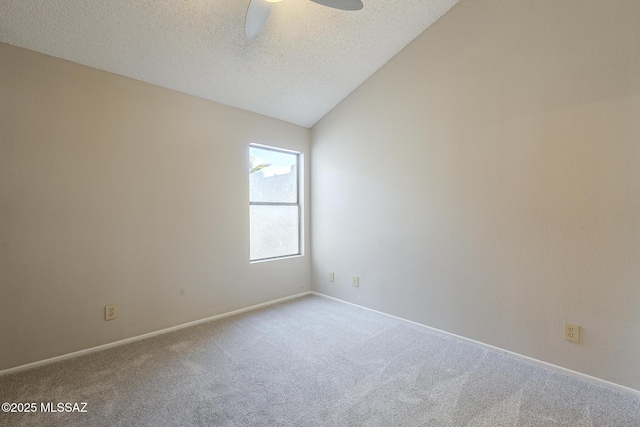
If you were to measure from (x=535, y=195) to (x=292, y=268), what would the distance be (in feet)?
8.86

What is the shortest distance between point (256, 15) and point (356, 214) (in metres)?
2.17

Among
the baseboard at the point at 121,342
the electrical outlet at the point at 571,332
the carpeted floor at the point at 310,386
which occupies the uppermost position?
the electrical outlet at the point at 571,332

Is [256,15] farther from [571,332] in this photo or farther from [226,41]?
[571,332]

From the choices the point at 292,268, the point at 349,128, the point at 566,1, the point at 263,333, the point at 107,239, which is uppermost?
the point at 566,1

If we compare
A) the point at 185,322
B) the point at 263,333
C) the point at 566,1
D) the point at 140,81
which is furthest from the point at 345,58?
the point at 185,322

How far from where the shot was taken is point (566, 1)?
204 cm

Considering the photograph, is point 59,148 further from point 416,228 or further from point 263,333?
point 416,228

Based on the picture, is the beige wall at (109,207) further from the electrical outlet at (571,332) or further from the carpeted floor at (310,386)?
the electrical outlet at (571,332)

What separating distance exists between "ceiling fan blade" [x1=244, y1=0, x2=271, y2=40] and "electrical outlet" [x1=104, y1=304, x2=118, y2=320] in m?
2.42

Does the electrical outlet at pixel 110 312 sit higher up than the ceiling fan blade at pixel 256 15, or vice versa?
the ceiling fan blade at pixel 256 15

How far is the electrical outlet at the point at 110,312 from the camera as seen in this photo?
2.46 metres

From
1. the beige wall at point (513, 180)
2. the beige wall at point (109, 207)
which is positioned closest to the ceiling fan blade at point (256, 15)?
the beige wall at point (109, 207)

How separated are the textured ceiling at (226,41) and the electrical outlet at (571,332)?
2.71m

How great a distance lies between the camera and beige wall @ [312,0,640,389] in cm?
188
